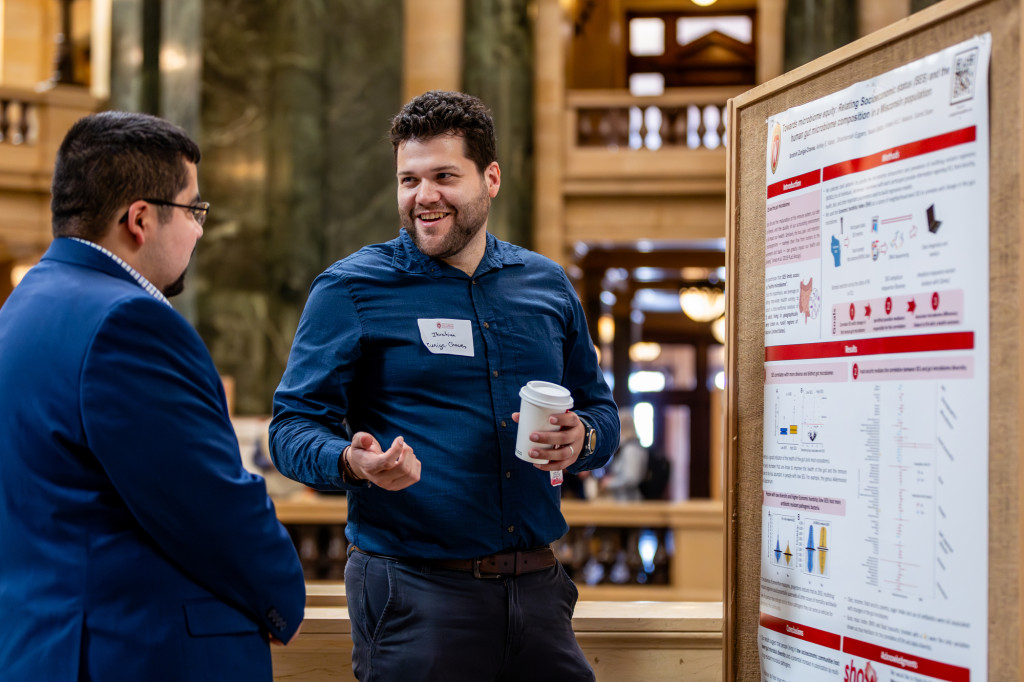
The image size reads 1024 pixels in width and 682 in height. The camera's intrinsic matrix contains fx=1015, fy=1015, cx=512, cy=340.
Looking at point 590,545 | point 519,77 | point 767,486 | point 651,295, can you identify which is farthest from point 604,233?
point 767,486

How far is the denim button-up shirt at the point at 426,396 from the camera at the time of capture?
211 centimetres

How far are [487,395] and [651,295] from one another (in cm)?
1597

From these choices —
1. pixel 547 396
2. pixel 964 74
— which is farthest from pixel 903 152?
pixel 547 396

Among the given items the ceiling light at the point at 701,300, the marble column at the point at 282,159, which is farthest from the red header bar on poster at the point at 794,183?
the ceiling light at the point at 701,300

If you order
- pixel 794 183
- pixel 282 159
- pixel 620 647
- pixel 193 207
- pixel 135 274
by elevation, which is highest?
pixel 282 159

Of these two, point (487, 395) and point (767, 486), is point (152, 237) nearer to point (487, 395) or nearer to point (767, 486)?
point (487, 395)

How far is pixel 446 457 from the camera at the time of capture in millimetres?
2148

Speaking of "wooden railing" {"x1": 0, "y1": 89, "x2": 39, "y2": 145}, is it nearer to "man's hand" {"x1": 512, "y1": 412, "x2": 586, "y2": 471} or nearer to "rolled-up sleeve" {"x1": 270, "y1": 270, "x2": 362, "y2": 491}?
"rolled-up sleeve" {"x1": 270, "y1": 270, "x2": 362, "y2": 491}

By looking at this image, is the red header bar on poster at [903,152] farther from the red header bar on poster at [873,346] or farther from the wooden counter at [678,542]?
the wooden counter at [678,542]

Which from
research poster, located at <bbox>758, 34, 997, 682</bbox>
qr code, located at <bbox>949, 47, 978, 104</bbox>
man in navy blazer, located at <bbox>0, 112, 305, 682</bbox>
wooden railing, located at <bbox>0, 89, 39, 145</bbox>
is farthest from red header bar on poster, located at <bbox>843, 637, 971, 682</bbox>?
wooden railing, located at <bbox>0, 89, 39, 145</bbox>

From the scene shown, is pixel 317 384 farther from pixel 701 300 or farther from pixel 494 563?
pixel 701 300

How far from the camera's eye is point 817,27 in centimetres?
995

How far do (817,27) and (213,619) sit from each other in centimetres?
964

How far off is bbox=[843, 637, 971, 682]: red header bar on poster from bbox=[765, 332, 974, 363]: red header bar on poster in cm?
54
